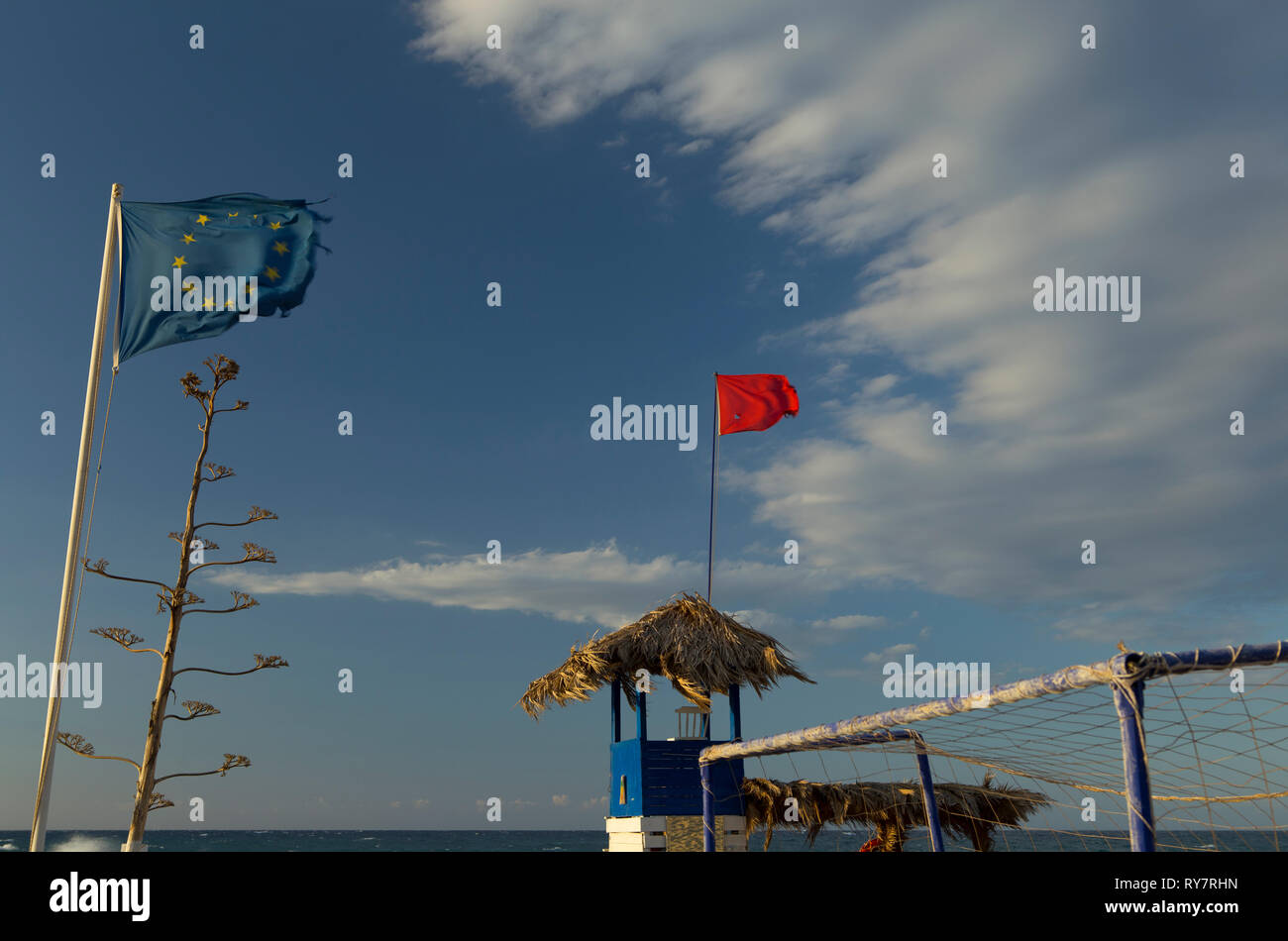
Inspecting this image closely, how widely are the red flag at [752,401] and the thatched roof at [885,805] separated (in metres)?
8.68

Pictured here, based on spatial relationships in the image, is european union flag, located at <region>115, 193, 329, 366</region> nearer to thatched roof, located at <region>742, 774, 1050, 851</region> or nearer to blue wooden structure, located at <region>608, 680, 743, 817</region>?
blue wooden structure, located at <region>608, 680, 743, 817</region>

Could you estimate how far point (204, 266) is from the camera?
13031 mm

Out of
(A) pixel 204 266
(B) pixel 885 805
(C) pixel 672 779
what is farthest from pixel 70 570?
(B) pixel 885 805

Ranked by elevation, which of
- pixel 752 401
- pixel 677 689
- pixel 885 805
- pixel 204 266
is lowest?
pixel 885 805

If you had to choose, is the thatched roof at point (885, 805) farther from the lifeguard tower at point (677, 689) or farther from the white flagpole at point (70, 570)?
the white flagpole at point (70, 570)

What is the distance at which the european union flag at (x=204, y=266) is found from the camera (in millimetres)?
12875

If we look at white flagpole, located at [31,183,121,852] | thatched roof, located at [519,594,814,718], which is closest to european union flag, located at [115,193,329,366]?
white flagpole, located at [31,183,121,852]

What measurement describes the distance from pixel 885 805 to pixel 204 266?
51.8 ft

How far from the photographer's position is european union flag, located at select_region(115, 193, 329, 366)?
12.9 meters

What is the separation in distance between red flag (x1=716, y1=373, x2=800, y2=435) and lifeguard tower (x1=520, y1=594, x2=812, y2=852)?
506cm

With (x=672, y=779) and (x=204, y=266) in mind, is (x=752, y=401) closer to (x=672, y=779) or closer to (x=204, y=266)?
(x=672, y=779)

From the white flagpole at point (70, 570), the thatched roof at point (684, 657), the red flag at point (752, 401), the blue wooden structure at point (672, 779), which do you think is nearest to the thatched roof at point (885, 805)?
the blue wooden structure at point (672, 779)
